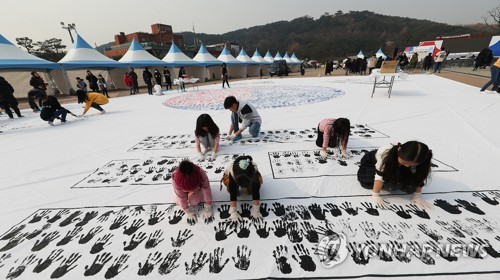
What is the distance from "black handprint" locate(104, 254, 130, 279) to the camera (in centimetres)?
138

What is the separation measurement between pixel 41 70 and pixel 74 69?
5.00 ft

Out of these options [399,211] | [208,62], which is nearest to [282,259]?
[399,211]

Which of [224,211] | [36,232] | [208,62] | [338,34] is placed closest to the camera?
[36,232]

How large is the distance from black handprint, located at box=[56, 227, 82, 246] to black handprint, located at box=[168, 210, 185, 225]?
2.47 feet

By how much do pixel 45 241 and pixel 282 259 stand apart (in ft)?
6.22

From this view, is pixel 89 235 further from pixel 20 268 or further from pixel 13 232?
pixel 13 232

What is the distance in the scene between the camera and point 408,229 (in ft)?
5.20

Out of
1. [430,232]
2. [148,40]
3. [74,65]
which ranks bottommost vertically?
[430,232]

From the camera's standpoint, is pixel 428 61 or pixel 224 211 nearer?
pixel 224 211

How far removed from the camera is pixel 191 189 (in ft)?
5.65

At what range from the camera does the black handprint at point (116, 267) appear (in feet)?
4.53

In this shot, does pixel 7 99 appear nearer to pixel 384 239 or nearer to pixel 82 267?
pixel 82 267

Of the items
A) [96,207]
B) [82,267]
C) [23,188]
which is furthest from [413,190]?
[23,188]

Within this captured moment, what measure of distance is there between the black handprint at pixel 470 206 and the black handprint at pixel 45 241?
11.3ft
